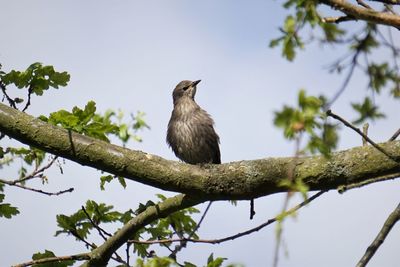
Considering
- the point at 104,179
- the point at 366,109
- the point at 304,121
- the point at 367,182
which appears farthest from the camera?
the point at 104,179

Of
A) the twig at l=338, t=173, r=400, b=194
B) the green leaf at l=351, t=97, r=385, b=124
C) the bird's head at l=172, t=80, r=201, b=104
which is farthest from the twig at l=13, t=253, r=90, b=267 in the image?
the bird's head at l=172, t=80, r=201, b=104

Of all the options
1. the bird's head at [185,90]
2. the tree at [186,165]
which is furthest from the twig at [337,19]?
the bird's head at [185,90]

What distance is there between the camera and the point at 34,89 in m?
5.77

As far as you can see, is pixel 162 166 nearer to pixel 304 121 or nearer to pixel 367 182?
pixel 367 182

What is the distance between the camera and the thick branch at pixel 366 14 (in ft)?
10.1

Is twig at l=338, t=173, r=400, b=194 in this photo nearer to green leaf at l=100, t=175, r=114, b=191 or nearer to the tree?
the tree

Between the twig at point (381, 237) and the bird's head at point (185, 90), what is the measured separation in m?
6.99

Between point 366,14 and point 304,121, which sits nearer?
point 304,121

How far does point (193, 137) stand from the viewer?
9570 mm

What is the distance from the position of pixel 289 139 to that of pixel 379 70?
1.12 m

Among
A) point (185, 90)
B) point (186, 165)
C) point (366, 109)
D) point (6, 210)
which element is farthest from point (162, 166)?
point (185, 90)

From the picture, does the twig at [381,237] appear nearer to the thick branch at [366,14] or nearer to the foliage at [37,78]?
the thick branch at [366,14]

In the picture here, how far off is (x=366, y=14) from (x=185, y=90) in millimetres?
8156

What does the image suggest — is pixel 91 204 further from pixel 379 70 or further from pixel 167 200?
pixel 379 70
